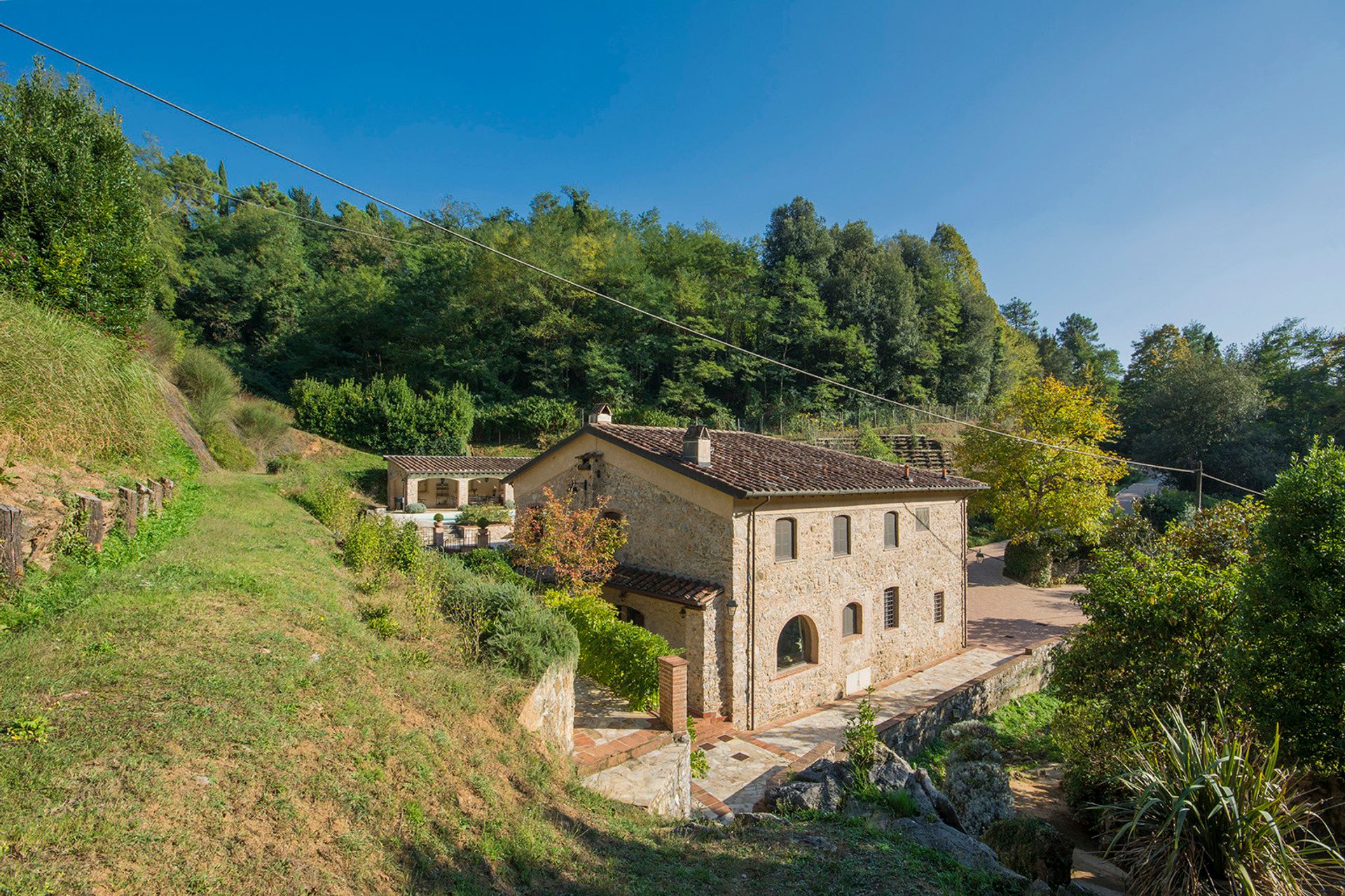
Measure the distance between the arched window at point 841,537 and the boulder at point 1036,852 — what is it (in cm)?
786

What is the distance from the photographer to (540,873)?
4.39 meters

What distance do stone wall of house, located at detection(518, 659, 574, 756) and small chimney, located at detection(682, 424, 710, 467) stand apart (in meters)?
5.91

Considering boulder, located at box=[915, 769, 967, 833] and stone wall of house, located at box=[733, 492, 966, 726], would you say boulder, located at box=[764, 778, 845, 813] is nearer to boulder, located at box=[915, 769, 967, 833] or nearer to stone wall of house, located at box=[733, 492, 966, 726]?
boulder, located at box=[915, 769, 967, 833]

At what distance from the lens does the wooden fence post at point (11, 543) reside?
5.08 m

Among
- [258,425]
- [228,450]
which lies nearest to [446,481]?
[258,425]

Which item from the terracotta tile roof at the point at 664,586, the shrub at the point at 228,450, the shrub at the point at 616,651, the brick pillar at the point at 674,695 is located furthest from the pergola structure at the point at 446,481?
the brick pillar at the point at 674,695

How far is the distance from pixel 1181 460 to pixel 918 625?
3564 cm

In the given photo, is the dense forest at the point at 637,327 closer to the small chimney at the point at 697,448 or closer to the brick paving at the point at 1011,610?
the brick paving at the point at 1011,610

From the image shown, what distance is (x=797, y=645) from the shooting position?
544 inches

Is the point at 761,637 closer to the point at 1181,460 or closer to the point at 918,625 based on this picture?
the point at 918,625

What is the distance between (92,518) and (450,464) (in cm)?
2583

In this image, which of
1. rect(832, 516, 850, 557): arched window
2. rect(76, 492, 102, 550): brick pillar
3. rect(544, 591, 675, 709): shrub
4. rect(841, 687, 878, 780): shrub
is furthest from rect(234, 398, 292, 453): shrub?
rect(841, 687, 878, 780): shrub

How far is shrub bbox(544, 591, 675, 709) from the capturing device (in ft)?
32.6

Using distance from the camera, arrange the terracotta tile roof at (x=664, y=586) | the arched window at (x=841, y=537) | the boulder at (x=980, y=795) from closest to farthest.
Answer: the boulder at (x=980, y=795) → the terracotta tile roof at (x=664, y=586) → the arched window at (x=841, y=537)
